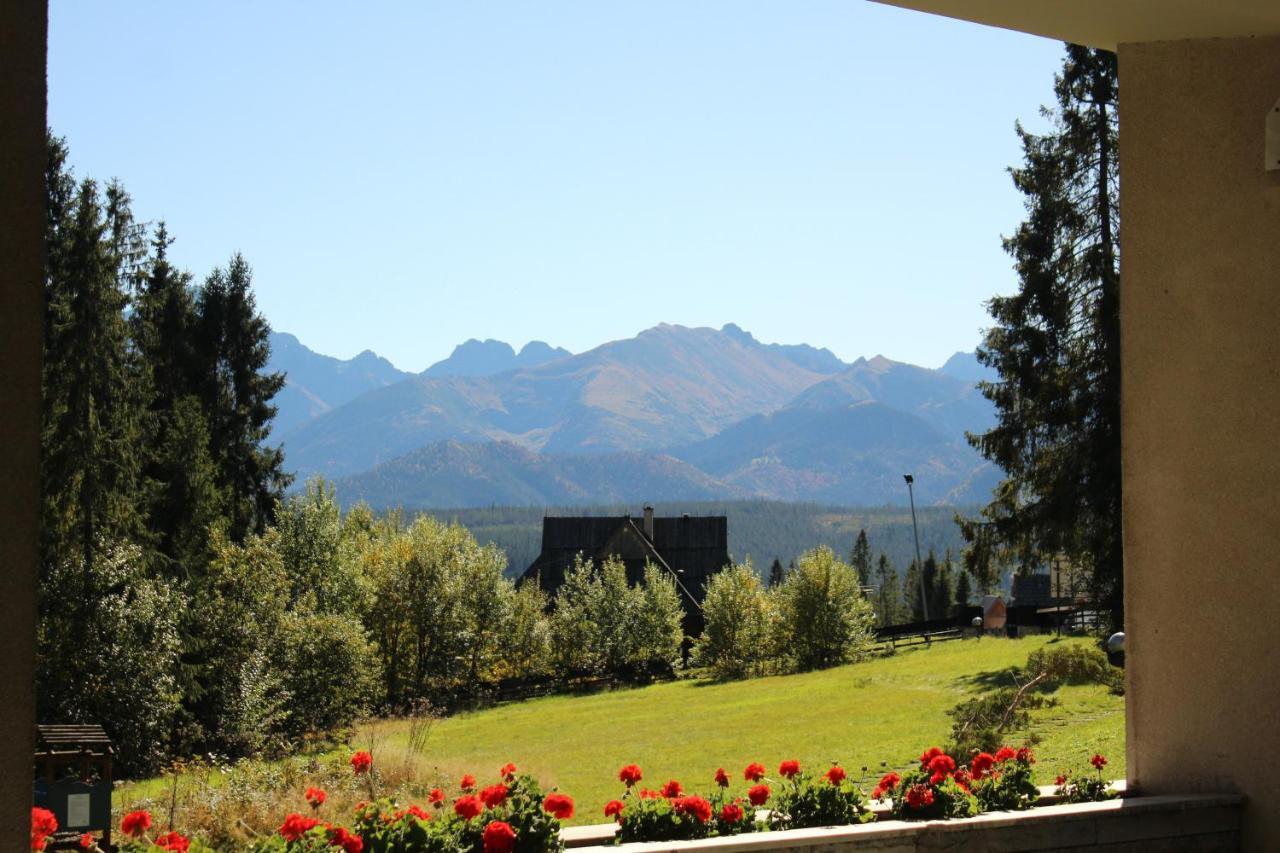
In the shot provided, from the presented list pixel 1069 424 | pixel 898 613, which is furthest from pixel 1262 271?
pixel 898 613

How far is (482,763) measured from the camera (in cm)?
1772

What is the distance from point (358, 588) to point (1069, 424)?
17981 millimetres

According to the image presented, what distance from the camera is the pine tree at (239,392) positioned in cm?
2967

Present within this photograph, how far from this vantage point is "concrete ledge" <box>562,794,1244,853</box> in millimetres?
3637

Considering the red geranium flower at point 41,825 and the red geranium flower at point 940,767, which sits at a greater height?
the red geranium flower at point 41,825

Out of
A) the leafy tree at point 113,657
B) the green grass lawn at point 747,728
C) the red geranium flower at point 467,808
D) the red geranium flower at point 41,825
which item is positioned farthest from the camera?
the leafy tree at point 113,657

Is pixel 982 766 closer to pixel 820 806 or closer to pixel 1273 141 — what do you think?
pixel 820 806

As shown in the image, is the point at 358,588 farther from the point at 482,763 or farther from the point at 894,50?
the point at 894,50

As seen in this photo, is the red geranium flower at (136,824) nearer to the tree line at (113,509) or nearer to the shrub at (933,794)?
the shrub at (933,794)

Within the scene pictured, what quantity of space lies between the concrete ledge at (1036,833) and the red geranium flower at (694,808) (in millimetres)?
146

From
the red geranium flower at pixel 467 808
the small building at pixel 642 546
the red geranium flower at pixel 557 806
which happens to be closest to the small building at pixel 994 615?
the small building at pixel 642 546

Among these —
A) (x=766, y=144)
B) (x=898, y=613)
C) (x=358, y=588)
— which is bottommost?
(x=898, y=613)

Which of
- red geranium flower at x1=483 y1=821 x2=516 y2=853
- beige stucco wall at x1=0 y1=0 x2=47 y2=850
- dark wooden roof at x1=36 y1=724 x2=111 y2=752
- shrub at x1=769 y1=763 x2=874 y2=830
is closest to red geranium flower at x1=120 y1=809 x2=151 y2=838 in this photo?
red geranium flower at x1=483 y1=821 x2=516 y2=853

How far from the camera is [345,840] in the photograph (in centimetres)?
339
